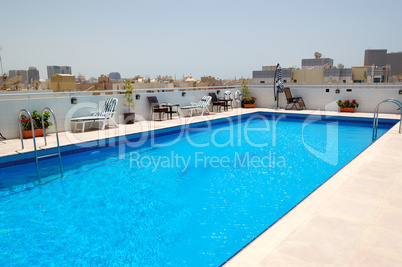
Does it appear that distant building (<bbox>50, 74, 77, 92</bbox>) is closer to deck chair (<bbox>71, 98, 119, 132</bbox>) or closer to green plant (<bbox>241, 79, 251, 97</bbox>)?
green plant (<bbox>241, 79, 251, 97</bbox>)

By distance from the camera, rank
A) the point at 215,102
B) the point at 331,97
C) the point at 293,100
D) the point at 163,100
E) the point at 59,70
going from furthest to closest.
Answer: the point at 59,70, the point at 293,100, the point at 215,102, the point at 331,97, the point at 163,100

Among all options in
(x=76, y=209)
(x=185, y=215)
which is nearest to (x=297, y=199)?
(x=185, y=215)

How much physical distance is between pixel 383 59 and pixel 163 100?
4733 inches

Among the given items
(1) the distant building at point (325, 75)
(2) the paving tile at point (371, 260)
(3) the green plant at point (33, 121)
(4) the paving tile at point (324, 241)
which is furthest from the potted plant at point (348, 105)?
(1) the distant building at point (325, 75)

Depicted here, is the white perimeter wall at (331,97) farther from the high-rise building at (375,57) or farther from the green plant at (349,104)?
the high-rise building at (375,57)

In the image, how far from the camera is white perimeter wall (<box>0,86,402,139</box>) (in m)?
6.28

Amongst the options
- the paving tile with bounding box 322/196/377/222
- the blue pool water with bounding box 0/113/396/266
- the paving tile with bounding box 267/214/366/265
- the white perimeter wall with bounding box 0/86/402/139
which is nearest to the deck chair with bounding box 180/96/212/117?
the white perimeter wall with bounding box 0/86/402/139

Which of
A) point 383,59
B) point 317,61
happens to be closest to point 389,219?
point 317,61

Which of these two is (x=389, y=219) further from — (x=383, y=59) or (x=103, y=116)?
(x=383, y=59)

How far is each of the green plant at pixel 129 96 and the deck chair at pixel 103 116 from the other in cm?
71

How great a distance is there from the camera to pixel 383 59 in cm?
10412

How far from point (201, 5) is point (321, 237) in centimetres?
1629

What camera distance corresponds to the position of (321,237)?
2193mm

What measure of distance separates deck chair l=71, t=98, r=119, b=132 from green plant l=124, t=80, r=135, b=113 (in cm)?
71
